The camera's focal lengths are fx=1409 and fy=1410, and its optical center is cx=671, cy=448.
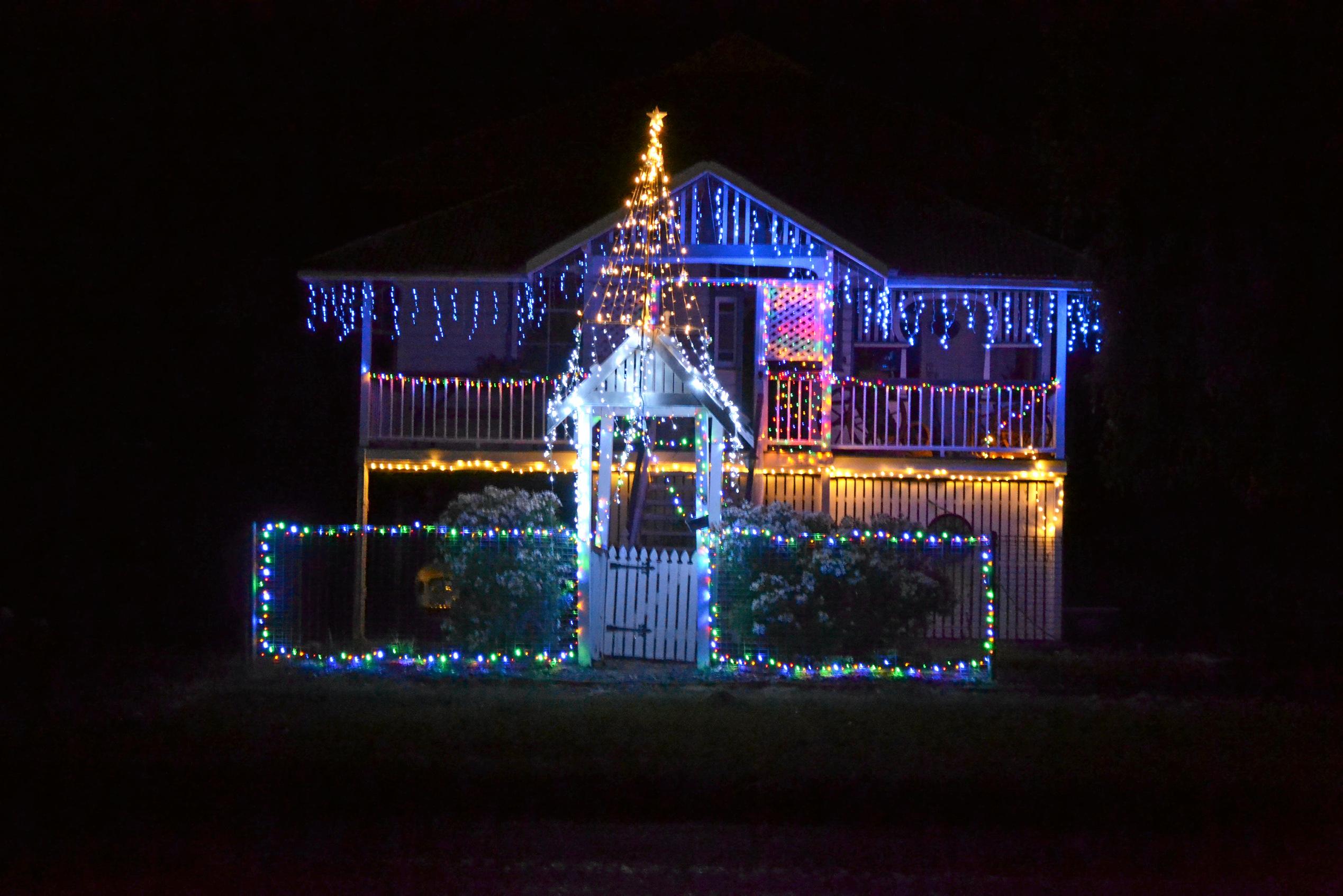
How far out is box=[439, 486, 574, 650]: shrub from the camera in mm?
13938

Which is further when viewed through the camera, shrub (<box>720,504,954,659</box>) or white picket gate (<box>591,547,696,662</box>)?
white picket gate (<box>591,547,696,662</box>)

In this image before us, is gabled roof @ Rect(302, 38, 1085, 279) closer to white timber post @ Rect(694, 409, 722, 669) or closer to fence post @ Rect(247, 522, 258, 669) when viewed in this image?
white timber post @ Rect(694, 409, 722, 669)

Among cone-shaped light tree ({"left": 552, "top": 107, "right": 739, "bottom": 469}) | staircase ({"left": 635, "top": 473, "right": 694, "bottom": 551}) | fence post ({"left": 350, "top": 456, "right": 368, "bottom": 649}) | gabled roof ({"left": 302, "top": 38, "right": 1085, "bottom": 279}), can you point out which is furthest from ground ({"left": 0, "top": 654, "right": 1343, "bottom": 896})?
cone-shaped light tree ({"left": 552, "top": 107, "right": 739, "bottom": 469})

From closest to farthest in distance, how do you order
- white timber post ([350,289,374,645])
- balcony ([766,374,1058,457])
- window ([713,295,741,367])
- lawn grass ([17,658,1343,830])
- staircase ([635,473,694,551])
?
1. lawn grass ([17,658,1343,830])
2. staircase ([635,473,694,551])
3. balcony ([766,374,1058,457])
4. white timber post ([350,289,374,645])
5. window ([713,295,741,367])

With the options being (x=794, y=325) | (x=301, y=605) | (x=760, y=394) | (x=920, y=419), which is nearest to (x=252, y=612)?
(x=301, y=605)

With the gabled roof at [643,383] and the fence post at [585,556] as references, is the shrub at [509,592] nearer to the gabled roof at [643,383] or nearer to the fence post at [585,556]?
the fence post at [585,556]

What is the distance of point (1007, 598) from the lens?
56.9 ft

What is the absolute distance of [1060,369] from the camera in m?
17.7

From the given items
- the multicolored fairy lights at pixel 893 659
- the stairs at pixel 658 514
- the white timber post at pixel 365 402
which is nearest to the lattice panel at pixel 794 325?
the stairs at pixel 658 514

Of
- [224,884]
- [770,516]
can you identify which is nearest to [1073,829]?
[224,884]

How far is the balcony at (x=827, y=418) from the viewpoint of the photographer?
17.7 meters

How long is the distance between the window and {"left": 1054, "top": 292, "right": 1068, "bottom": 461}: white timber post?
4.58 m

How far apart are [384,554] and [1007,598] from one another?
763 centimetres

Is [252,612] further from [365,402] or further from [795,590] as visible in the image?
[795,590]
